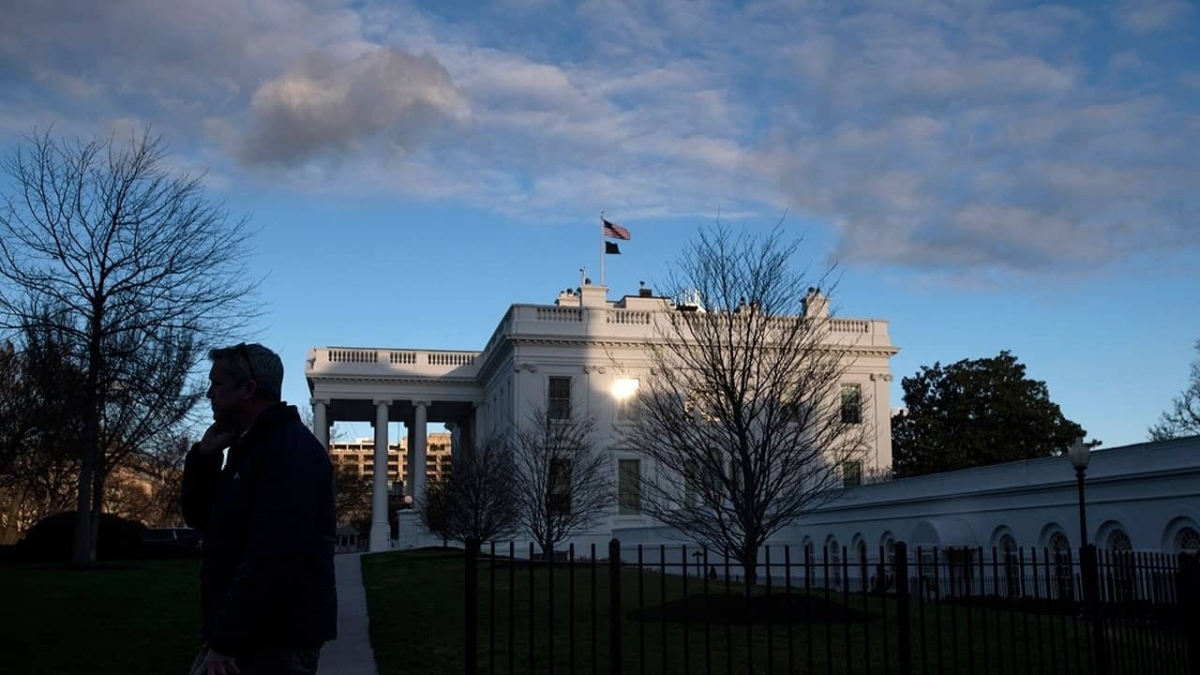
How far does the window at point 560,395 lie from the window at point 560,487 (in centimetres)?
978

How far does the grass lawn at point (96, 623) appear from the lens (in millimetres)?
13969

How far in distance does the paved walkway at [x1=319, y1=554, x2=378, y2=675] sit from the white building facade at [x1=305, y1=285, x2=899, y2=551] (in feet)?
102

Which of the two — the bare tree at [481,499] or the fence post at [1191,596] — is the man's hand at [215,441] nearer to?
the fence post at [1191,596]

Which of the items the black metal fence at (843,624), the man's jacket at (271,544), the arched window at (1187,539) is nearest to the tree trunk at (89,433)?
the black metal fence at (843,624)

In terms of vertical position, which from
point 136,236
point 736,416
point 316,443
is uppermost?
point 136,236

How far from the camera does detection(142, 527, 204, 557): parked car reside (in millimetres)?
44500

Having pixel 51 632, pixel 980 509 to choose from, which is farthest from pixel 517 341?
pixel 51 632

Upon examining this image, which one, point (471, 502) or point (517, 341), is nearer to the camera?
point (471, 502)

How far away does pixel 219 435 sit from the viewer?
5.23 m

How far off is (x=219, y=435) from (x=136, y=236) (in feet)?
93.2

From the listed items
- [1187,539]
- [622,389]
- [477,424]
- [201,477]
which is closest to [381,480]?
[477,424]

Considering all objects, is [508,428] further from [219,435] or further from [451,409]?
[219,435]

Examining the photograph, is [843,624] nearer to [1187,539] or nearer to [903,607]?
[903,607]

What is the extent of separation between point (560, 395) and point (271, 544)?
5550cm
